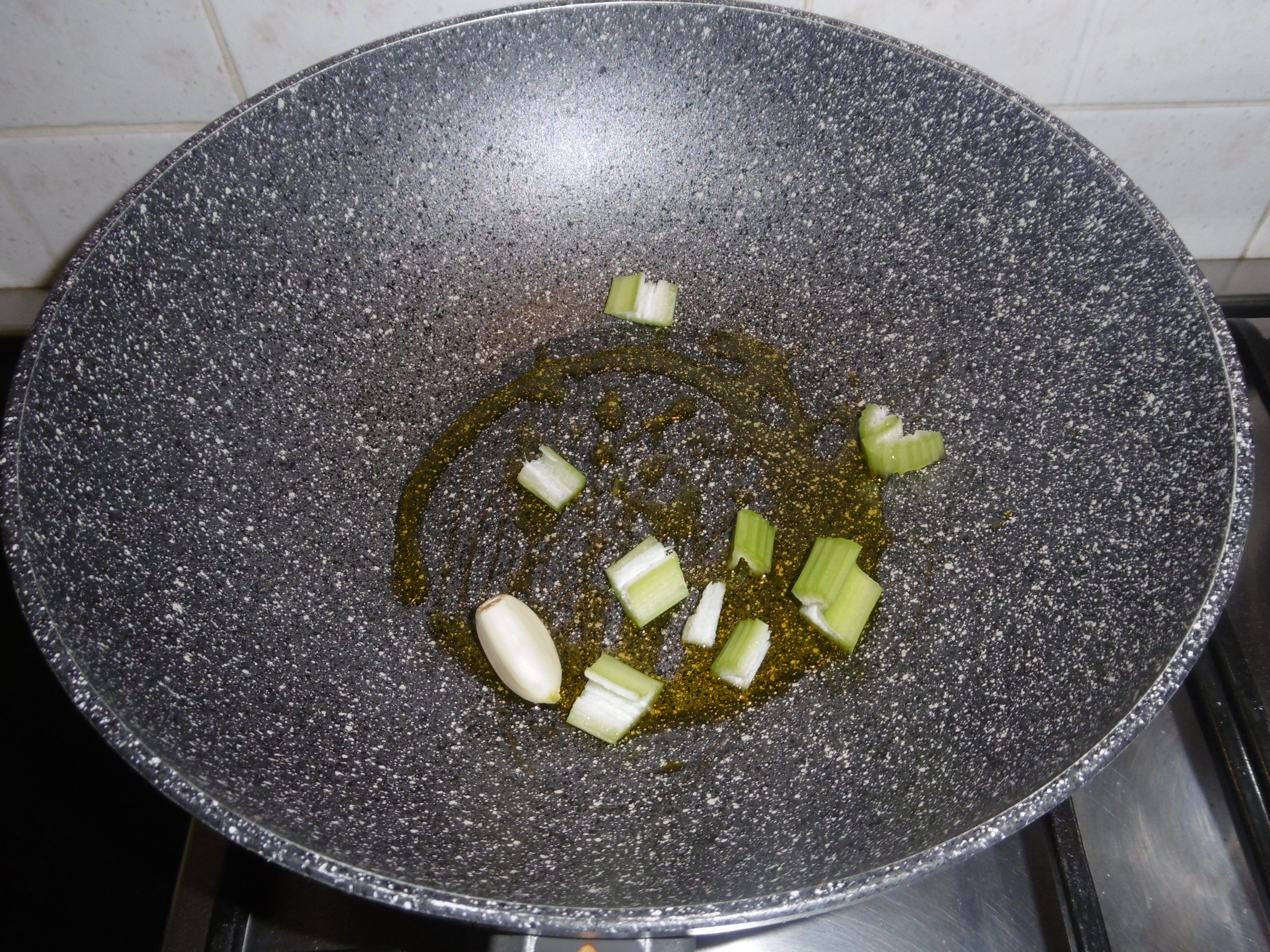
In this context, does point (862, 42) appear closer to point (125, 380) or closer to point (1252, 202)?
point (1252, 202)

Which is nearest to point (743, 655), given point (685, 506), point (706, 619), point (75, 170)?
point (706, 619)

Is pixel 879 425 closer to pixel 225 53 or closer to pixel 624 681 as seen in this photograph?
pixel 624 681

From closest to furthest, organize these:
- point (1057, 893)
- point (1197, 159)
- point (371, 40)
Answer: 1. point (1057, 893)
2. point (371, 40)
3. point (1197, 159)

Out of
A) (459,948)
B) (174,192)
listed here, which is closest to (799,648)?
(459,948)

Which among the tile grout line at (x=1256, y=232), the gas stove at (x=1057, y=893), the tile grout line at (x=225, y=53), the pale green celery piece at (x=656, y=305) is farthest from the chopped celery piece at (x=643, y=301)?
the tile grout line at (x=1256, y=232)

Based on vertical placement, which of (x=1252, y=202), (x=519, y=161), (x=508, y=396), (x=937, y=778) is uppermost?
(x=1252, y=202)

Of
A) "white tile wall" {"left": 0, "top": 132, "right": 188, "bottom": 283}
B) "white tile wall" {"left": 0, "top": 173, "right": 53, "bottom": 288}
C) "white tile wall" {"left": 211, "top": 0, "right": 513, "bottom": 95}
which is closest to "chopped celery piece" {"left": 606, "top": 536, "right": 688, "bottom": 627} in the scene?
"white tile wall" {"left": 211, "top": 0, "right": 513, "bottom": 95}
